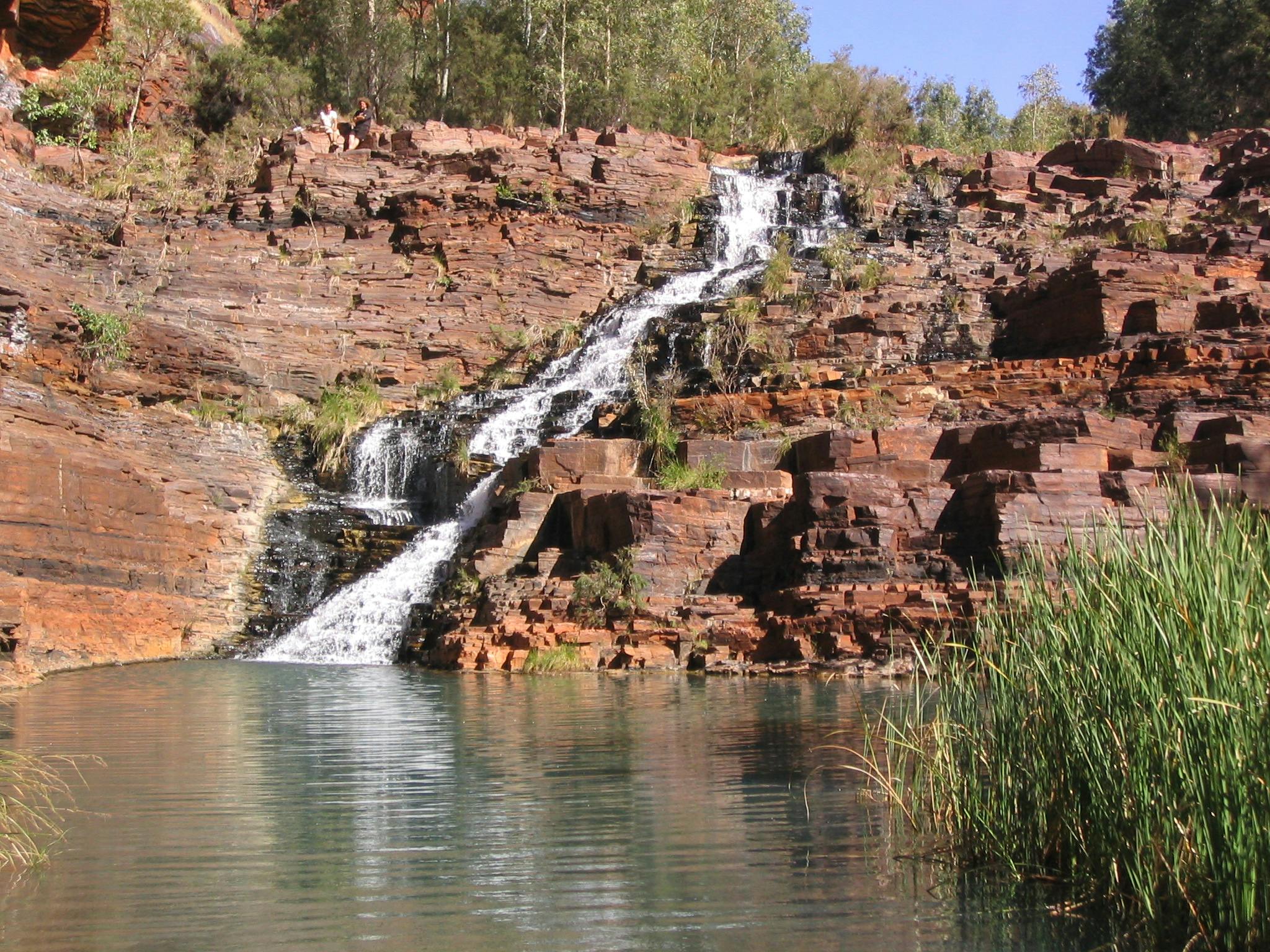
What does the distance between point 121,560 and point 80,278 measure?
1327cm

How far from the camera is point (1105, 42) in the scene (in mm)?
61625

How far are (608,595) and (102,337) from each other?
16573mm

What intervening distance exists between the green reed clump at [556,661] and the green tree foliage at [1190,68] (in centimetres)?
4542

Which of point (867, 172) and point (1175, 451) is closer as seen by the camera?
point (1175, 451)

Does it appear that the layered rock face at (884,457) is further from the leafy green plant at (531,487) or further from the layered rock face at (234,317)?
the layered rock face at (234,317)

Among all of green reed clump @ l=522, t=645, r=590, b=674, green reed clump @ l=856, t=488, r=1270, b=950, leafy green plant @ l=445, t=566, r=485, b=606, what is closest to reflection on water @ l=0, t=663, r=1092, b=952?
green reed clump @ l=856, t=488, r=1270, b=950

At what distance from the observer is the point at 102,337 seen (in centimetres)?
2827

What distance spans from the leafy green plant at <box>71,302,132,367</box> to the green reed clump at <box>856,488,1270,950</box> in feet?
84.7

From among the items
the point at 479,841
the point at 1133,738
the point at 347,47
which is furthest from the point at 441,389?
the point at 1133,738

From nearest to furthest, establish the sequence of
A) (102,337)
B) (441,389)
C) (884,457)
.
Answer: (884,457)
(102,337)
(441,389)

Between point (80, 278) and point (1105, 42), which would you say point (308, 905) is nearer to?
point (80, 278)

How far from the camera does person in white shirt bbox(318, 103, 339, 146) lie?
40.4 meters

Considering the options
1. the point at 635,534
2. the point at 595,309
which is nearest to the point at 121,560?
the point at 635,534

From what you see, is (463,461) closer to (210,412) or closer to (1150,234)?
(210,412)
